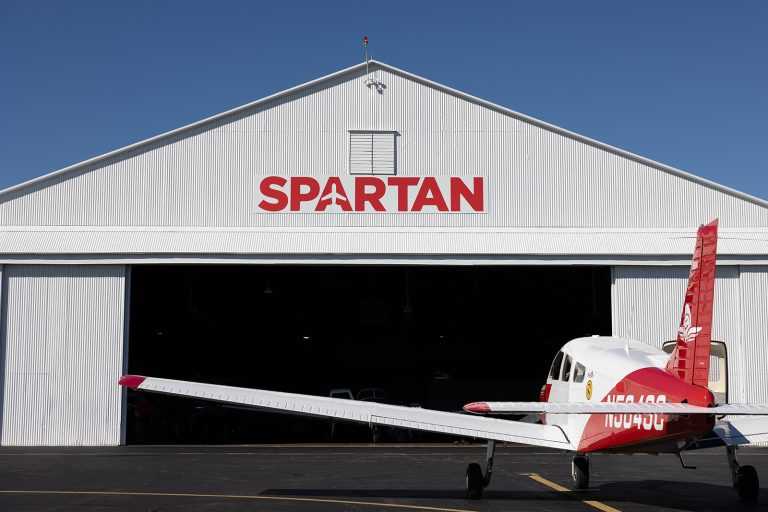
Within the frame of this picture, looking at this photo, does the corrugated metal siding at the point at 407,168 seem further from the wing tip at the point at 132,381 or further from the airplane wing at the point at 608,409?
the airplane wing at the point at 608,409

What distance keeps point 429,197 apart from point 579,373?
1387 cm

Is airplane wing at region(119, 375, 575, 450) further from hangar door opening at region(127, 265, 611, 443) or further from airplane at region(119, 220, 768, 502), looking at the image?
hangar door opening at region(127, 265, 611, 443)

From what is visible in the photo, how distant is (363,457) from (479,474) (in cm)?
898

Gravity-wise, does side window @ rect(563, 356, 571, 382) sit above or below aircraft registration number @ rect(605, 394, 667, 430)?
above

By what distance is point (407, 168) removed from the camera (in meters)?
28.4

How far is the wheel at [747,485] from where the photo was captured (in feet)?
45.9

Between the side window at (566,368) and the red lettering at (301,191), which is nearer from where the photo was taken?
the side window at (566,368)

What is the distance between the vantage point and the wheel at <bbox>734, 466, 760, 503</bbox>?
Answer: 14.0 m

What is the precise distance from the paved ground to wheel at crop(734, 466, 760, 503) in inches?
7.6

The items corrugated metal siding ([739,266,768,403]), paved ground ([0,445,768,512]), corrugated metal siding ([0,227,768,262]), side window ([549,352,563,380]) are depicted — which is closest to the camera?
paved ground ([0,445,768,512])

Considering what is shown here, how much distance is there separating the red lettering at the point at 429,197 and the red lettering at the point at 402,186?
0.28 meters

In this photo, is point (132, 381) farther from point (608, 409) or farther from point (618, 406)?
point (618, 406)

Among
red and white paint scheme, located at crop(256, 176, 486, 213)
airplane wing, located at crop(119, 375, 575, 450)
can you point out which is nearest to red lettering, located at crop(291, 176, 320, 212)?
red and white paint scheme, located at crop(256, 176, 486, 213)

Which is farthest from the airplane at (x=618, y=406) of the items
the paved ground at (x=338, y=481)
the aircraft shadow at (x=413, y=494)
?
the paved ground at (x=338, y=481)
